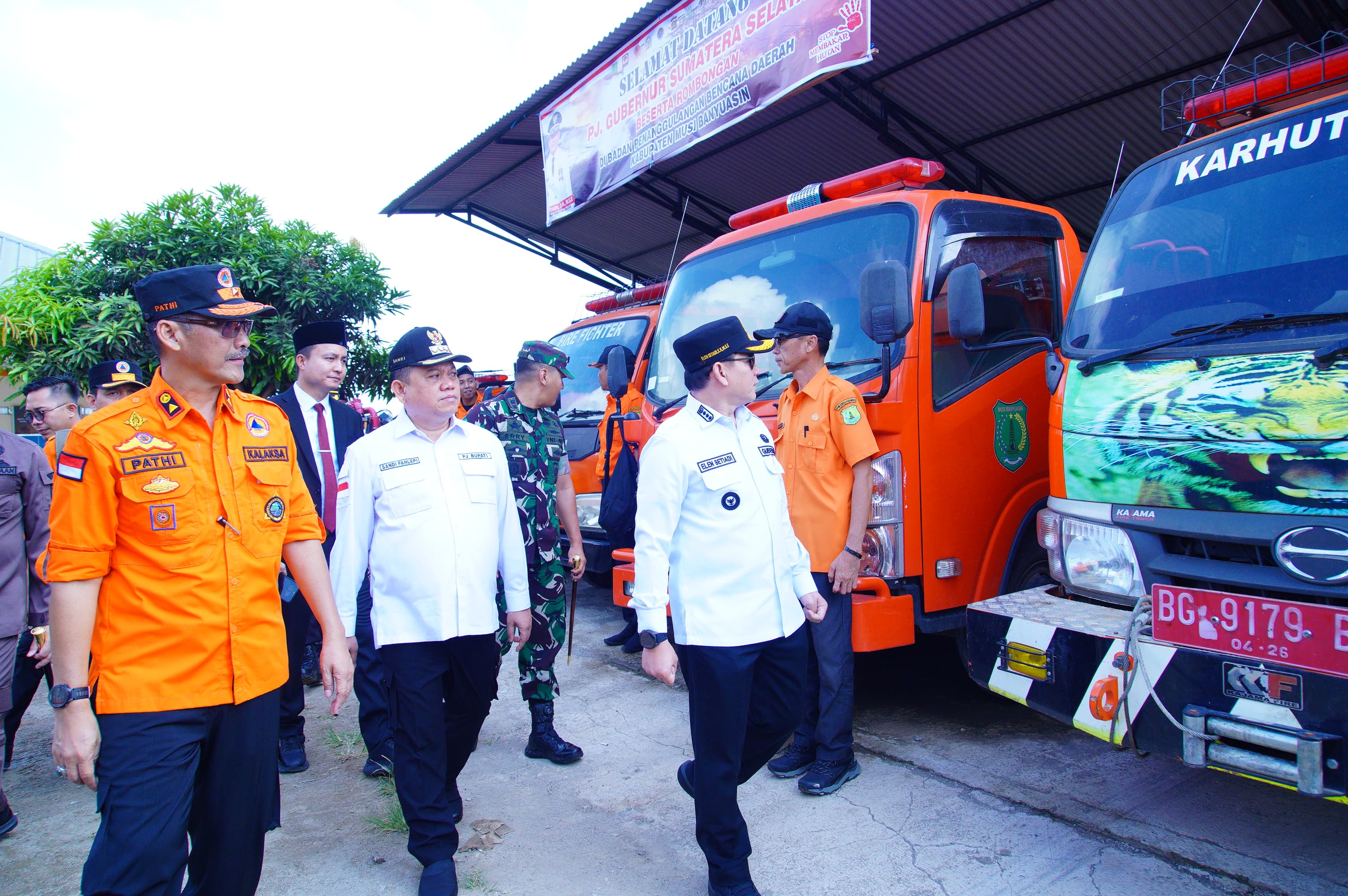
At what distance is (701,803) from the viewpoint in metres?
2.55

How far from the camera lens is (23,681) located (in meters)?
3.58

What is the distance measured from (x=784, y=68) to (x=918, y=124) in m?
2.24

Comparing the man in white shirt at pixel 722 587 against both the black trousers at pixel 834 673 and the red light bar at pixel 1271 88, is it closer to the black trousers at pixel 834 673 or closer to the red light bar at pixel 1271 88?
the black trousers at pixel 834 673

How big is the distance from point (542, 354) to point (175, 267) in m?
5.92

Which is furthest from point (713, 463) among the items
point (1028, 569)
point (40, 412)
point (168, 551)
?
point (40, 412)

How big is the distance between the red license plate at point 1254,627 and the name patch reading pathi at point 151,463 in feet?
8.71

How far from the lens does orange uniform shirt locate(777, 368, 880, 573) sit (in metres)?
3.34

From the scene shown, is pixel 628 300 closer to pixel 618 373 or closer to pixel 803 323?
pixel 618 373

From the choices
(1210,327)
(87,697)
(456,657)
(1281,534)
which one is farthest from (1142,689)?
(87,697)

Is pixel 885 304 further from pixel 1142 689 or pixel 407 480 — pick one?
pixel 407 480

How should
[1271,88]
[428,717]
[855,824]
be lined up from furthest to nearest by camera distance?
1. [1271,88]
2. [855,824]
3. [428,717]

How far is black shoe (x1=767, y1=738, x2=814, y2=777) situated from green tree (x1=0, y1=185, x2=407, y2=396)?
6.42 meters

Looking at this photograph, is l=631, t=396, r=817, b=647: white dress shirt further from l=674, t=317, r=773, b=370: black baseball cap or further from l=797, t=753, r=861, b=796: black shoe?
l=797, t=753, r=861, b=796: black shoe

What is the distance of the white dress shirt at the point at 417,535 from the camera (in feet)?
9.16
